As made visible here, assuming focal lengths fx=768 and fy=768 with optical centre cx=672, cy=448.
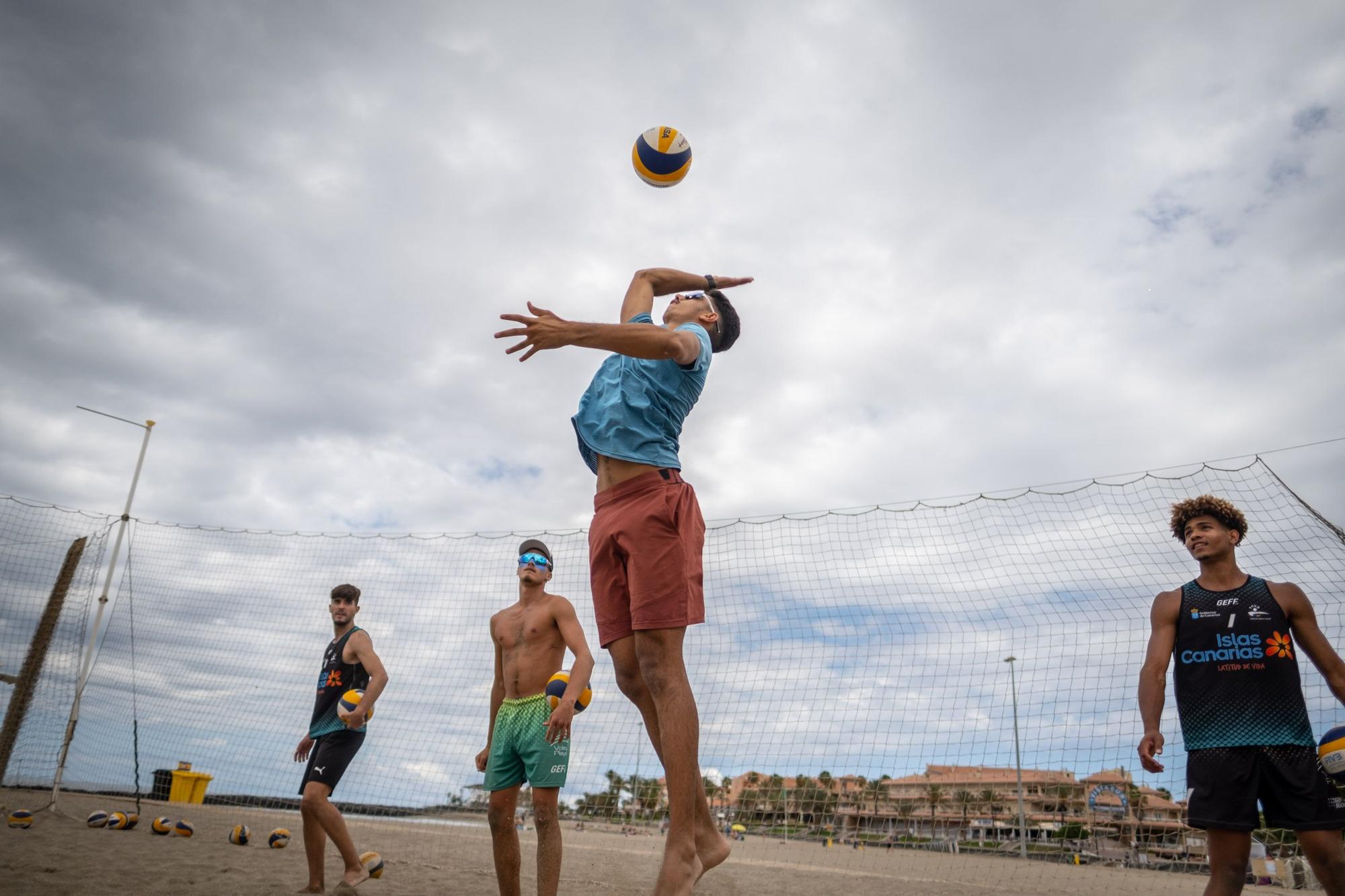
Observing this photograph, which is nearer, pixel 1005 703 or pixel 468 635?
pixel 1005 703

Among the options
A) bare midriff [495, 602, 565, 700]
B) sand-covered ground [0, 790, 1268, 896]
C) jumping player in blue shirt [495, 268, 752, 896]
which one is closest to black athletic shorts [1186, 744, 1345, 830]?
jumping player in blue shirt [495, 268, 752, 896]

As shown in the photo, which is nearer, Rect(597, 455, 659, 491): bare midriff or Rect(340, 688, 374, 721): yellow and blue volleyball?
Rect(597, 455, 659, 491): bare midriff

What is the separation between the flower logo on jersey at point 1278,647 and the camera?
3129 mm

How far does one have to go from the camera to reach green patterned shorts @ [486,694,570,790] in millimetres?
3994

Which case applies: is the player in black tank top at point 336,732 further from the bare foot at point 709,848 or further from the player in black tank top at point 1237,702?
the player in black tank top at point 1237,702

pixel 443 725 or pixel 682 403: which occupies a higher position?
pixel 682 403

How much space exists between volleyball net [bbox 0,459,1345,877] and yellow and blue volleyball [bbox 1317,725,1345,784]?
273 cm

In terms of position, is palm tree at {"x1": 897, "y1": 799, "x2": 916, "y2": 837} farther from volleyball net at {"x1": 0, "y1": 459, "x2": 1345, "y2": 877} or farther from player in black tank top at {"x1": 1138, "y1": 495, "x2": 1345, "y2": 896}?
player in black tank top at {"x1": 1138, "y1": 495, "x2": 1345, "y2": 896}

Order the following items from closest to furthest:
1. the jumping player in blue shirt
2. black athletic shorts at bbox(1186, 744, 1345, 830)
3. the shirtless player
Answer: the jumping player in blue shirt
black athletic shorts at bbox(1186, 744, 1345, 830)
the shirtless player

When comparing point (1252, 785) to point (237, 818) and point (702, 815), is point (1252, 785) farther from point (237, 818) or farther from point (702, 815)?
point (237, 818)

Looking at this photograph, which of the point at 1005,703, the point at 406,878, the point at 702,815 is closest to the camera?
the point at 702,815

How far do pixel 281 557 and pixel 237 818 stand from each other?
474 centimetres

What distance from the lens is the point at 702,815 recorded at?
2.54 meters

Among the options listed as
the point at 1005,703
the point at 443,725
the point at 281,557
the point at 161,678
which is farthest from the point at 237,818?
the point at 1005,703
